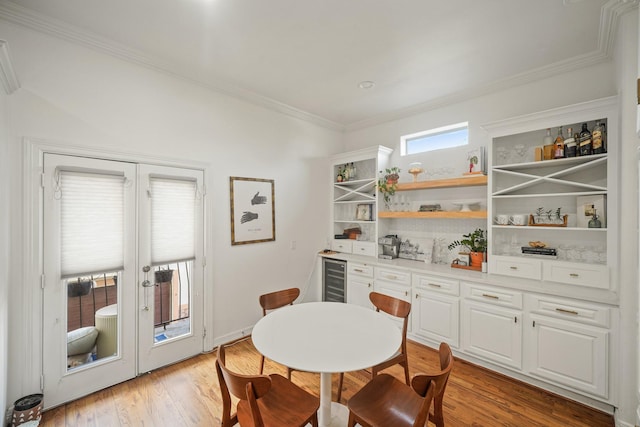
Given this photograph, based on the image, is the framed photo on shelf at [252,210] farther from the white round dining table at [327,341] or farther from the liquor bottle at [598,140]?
the liquor bottle at [598,140]

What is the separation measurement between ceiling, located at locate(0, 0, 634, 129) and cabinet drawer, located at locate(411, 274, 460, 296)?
221 cm

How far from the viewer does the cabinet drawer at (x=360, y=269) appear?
3.72 m

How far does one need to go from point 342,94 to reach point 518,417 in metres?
3.57

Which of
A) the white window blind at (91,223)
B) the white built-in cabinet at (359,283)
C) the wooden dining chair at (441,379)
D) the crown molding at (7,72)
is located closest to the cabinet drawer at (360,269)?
the white built-in cabinet at (359,283)

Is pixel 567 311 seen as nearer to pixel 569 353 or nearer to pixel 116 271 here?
pixel 569 353

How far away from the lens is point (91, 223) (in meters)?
2.38

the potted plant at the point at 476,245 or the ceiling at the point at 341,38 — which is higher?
the ceiling at the point at 341,38

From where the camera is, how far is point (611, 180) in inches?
91.3

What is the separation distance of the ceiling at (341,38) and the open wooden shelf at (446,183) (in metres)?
1.07

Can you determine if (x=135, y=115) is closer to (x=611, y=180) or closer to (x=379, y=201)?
(x=379, y=201)

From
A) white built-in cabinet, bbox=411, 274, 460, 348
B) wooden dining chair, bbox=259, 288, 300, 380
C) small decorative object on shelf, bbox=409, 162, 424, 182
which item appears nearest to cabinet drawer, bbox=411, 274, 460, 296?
white built-in cabinet, bbox=411, 274, 460, 348

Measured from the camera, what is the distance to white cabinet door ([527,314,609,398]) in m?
2.17

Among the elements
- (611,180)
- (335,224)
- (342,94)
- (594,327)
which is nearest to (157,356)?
(335,224)

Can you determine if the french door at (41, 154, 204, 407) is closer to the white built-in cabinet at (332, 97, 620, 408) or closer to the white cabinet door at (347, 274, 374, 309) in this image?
the white cabinet door at (347, 274, 374, 309)
